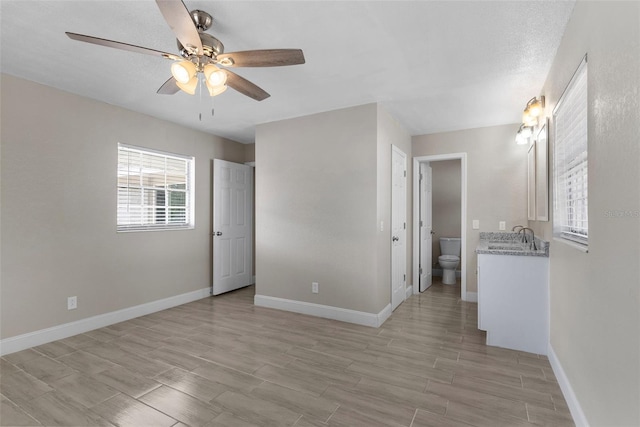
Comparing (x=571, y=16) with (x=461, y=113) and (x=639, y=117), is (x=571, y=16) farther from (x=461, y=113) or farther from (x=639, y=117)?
(x=461, y=113)

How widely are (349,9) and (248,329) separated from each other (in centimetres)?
307

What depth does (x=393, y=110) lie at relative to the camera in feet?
12.4

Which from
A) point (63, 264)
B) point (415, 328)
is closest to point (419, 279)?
point (415, 328)

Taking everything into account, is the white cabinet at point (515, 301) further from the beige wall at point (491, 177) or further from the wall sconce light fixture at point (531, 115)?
the beige wall at point (491, 177)

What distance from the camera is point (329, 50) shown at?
2.42 meters

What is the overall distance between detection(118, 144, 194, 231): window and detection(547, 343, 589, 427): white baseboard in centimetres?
437

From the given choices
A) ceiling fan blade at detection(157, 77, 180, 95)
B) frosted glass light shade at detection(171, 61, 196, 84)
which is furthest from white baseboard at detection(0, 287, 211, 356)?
frosted glass light shade at detection(171, 61, 196, 84)

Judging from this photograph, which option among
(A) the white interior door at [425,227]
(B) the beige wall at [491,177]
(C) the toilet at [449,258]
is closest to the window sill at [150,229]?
(A) the white interior door at [425,227]

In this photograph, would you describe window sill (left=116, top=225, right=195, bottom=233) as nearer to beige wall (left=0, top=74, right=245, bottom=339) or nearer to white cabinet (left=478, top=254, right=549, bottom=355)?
beige wall (left=0, top=74, right=245, bottom=339)

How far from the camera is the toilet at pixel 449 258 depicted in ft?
18.0

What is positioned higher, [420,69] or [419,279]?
[420,69]

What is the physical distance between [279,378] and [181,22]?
7.89ft

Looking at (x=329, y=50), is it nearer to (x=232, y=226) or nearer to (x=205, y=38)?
(x=205, y=38)

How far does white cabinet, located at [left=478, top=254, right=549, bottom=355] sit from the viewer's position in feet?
9.15
